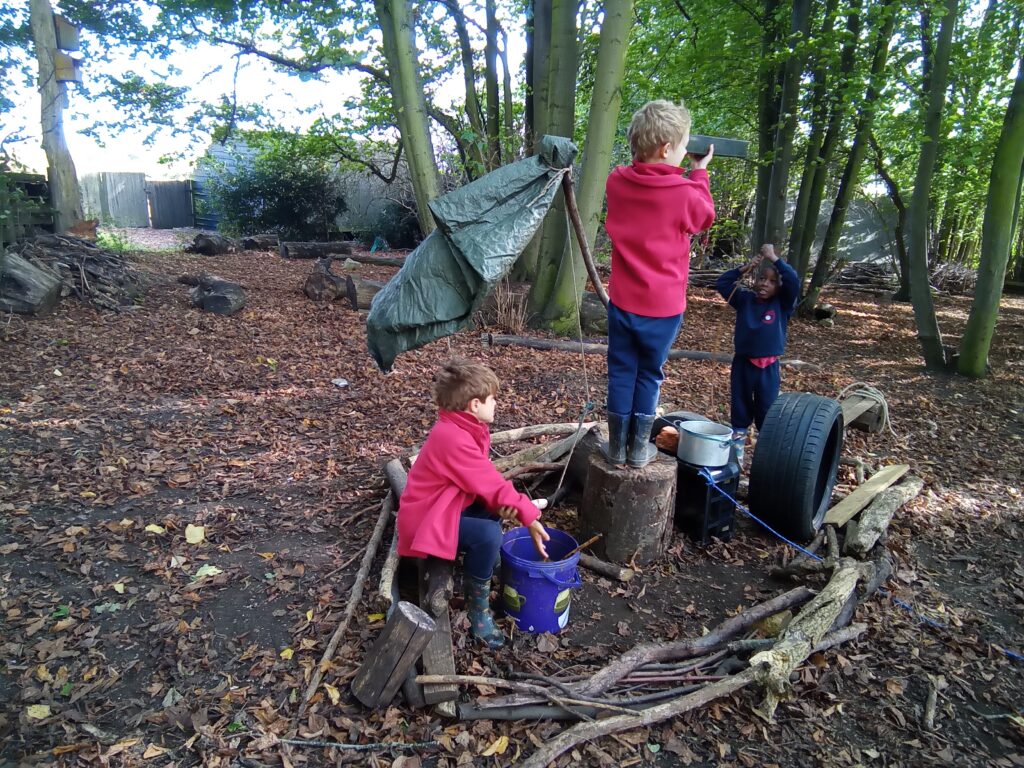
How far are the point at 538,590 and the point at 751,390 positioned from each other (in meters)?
2.68

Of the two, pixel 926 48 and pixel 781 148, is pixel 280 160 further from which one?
pixel 926 48

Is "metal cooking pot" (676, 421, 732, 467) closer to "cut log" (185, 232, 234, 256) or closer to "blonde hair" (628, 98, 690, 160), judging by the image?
"blonde hair" (628, 98, 690, 160)

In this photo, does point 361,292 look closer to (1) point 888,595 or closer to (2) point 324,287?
(2) point 324,287

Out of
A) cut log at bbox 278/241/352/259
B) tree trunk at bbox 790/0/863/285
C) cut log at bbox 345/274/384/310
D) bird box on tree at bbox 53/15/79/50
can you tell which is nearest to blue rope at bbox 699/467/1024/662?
cut log at bbox 345/274/384/310

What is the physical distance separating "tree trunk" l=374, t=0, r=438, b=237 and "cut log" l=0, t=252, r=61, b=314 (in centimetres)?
488

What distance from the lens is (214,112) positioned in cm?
1716

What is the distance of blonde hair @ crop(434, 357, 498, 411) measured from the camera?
2.72 metres

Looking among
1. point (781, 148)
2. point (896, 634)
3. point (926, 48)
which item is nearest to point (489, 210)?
point (896, 634)

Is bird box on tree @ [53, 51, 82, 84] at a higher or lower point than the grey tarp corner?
higher

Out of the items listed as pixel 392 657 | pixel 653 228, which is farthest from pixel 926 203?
pixel 392 657

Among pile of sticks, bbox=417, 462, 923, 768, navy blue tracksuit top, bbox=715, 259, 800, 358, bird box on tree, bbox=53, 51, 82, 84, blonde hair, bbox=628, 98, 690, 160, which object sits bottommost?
pile of sticks, bbox=417, 462, 923, 768

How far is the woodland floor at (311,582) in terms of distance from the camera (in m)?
2.44

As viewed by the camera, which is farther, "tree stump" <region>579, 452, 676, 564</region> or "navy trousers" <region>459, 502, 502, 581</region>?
"tree stump" <region>579, 452, 676, 564</region>

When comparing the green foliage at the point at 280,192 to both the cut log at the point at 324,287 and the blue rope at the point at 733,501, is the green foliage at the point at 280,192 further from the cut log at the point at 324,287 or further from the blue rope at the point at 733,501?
the blue rope at the point at 733,501
